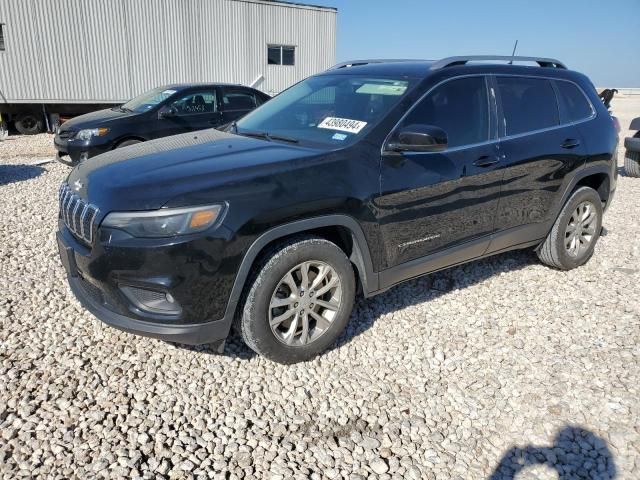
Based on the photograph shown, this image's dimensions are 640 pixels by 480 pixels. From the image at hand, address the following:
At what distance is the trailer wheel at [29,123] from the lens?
15.0m

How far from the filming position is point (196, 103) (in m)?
9.27

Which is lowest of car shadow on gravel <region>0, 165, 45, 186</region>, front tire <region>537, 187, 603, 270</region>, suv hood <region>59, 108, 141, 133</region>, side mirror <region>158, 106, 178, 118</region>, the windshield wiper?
car shadow on gravel <region>0, 165, 45, 186</region>

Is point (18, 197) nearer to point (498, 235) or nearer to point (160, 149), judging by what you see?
point (160, 149)

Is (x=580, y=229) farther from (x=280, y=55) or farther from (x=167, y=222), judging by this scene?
(x=280, y=55)

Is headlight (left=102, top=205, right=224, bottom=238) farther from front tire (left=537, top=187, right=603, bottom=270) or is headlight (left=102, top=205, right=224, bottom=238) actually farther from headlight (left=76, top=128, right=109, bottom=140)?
headlight (left=76, top=128, right=109, bottom=140)

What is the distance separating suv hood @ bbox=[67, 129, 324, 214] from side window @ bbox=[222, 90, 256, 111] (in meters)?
6.28

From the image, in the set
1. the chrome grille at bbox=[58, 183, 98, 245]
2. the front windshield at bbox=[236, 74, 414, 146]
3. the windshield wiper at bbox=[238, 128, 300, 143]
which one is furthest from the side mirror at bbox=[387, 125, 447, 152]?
the chrome grille at bbox=[58, 183, 98, 245]

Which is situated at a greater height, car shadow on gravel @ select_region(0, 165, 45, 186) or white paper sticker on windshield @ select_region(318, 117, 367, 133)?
white paper sticker on windshield @ select_region(318, 117, 367, 133)

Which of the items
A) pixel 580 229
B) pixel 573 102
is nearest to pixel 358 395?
pixel 580 229

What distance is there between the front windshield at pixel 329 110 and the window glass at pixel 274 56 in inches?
584

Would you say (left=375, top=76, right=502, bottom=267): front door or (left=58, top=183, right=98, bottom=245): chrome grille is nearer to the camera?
(left=58, top=183, right=98, bottom=245): chrome grille

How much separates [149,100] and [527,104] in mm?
7105

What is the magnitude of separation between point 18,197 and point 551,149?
6.85m

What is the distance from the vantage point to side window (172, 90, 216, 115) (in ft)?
A: 29.9
